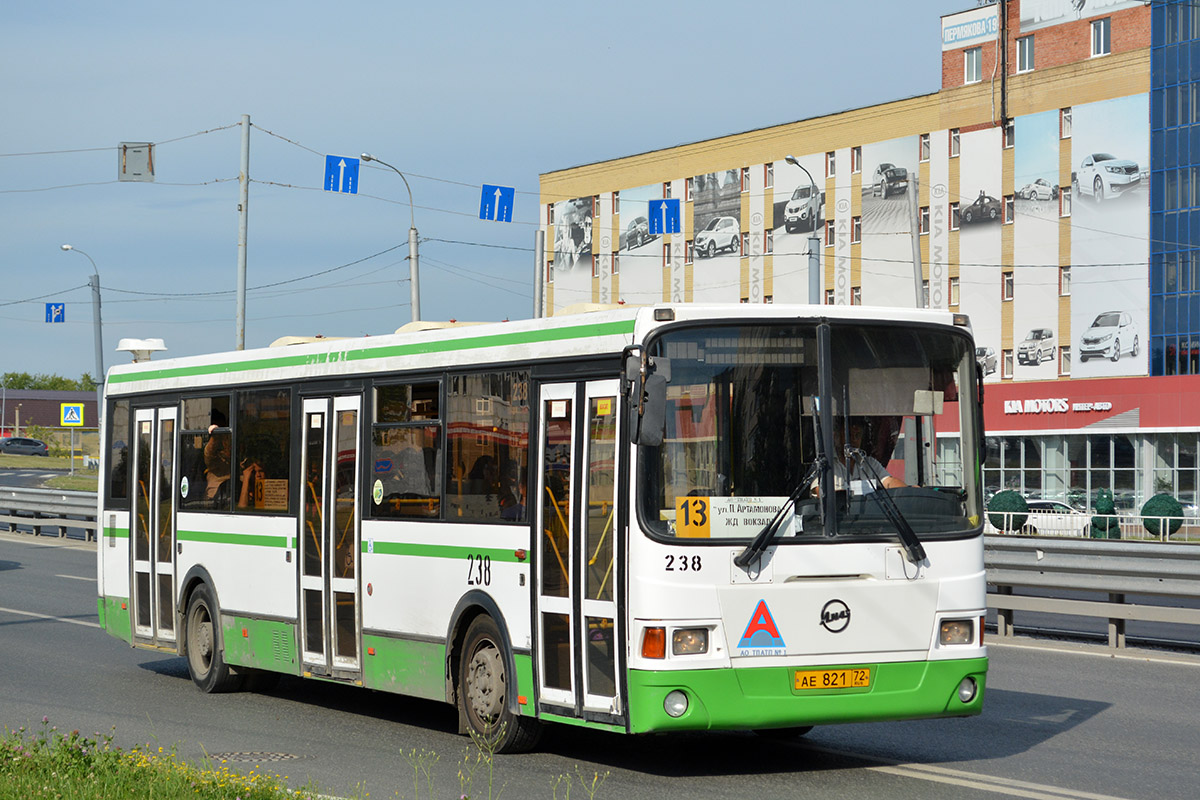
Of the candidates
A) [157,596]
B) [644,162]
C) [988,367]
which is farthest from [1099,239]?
[157,596]

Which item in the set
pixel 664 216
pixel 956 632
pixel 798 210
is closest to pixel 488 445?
pixel 956 632

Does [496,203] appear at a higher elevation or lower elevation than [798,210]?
lower

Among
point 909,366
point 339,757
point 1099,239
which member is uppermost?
point 1099,239

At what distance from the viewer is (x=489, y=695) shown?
9.91 metres

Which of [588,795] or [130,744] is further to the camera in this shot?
[130,744]

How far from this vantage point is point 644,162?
76.6 m

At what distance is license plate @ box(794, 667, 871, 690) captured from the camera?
28.3 ft

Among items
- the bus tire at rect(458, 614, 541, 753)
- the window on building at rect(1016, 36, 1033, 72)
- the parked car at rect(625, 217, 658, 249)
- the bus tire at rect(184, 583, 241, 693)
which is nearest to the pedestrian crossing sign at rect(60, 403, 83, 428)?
the parked car at rect(625, 217, 658, 249)

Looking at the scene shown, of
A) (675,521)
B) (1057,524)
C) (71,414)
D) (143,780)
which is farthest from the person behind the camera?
(71,414)

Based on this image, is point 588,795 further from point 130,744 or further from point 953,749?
point 130,744

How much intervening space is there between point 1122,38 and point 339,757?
54760 mm

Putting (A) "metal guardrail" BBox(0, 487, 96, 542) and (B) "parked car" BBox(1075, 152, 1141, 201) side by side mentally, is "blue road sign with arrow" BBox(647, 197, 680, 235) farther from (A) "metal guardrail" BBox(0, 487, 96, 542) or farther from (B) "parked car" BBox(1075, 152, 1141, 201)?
(B) "parked car" BBox(1075, 152, 1141, 201)

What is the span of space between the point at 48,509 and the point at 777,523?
31778 millimetres

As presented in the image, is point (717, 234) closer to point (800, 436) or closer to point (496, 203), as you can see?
point (496, 203)
